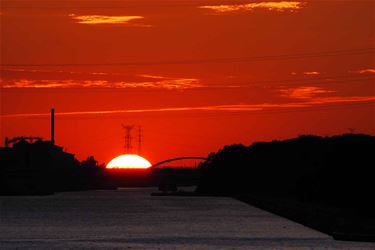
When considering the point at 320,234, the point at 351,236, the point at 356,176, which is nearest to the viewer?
the point at 351,236

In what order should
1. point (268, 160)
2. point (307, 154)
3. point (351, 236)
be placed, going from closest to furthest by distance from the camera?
point (351, 236) → point (307, 154) → point (268, 160)

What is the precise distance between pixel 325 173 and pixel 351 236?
36.9 meters

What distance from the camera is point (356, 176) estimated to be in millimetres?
69250

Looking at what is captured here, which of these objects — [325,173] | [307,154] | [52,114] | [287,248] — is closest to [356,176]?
[325,173]

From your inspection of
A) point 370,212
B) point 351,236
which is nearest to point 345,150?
point 370,212

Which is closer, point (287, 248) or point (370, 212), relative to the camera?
point (287, 248)

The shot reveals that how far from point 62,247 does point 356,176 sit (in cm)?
3482

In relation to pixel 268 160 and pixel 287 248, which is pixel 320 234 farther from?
pixel 268 160

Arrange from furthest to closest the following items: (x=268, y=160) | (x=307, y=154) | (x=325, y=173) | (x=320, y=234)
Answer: (x=268, y=160) < (x=307, y=154) < (x=325, y=173) < (x=320, y=234)

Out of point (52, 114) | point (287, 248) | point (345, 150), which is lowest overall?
point (287, 248)

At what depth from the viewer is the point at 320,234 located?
46938 millimetres

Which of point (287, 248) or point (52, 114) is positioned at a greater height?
point (52, 114)

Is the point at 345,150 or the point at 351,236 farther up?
the point at 345,150

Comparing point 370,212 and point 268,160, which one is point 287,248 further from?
point 268,160
